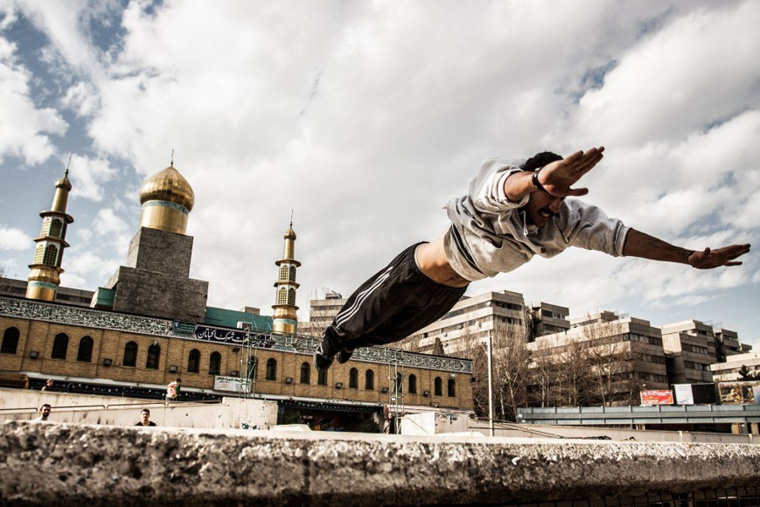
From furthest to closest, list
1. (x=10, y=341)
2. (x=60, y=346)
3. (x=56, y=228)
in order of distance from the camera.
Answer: (x=56, y=228) < (x=60, y=346) < (x=10, y=341)

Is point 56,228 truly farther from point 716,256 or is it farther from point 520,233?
point 716,256

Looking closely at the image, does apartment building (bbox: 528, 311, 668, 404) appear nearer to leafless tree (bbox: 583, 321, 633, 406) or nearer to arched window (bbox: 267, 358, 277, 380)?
leafless tree (bbox: 583, 321, 633, 406)

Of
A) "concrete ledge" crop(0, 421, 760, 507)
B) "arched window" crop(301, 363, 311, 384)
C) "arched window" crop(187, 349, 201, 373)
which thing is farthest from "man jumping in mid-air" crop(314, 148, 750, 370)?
"arched window" crop(301, 363, 311, 384)

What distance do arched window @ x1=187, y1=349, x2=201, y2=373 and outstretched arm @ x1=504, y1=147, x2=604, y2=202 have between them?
99.5ft

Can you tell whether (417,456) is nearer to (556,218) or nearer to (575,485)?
(575,485)

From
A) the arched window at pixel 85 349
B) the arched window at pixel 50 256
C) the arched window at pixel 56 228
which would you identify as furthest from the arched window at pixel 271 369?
the arched window at pixel 56 228

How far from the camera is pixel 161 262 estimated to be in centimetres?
3356

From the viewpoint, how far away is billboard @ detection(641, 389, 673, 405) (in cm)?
4039

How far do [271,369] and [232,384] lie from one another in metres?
2.70

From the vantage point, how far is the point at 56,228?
31719mm

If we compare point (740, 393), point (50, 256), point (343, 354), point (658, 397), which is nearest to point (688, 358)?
point (740, 393)

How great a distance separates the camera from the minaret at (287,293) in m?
37.2

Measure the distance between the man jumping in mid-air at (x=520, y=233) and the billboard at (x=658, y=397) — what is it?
43525 millimetres

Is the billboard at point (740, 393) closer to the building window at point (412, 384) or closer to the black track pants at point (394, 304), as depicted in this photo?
the building window at point (412, 384)
